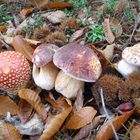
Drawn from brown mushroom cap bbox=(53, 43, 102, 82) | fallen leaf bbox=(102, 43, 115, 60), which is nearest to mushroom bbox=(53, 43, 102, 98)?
brown mushroom cap bbox=(53, 43, 102, 82)

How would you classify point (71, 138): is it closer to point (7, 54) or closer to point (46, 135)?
point (46, 135)

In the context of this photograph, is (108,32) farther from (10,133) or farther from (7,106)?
(10,133)

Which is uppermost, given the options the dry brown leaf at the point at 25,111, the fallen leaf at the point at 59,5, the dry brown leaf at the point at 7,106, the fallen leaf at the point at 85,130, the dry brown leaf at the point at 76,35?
the fallen leaf at the point at 59,5

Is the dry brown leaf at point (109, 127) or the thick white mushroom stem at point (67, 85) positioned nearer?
the dry brown leaf at point (109, 127)

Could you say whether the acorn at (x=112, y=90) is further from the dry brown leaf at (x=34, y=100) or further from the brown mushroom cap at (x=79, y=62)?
the dry brown leaf at (x=34, y=100)

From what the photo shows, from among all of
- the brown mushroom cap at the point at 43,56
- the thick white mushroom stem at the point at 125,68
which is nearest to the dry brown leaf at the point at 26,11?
the brown mushroom cap at the point at 43,56

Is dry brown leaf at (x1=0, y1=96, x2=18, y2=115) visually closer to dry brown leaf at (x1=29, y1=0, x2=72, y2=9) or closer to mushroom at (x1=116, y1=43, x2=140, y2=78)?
mushroom at (x1=116, y1=43, x2=140, y2=78)
